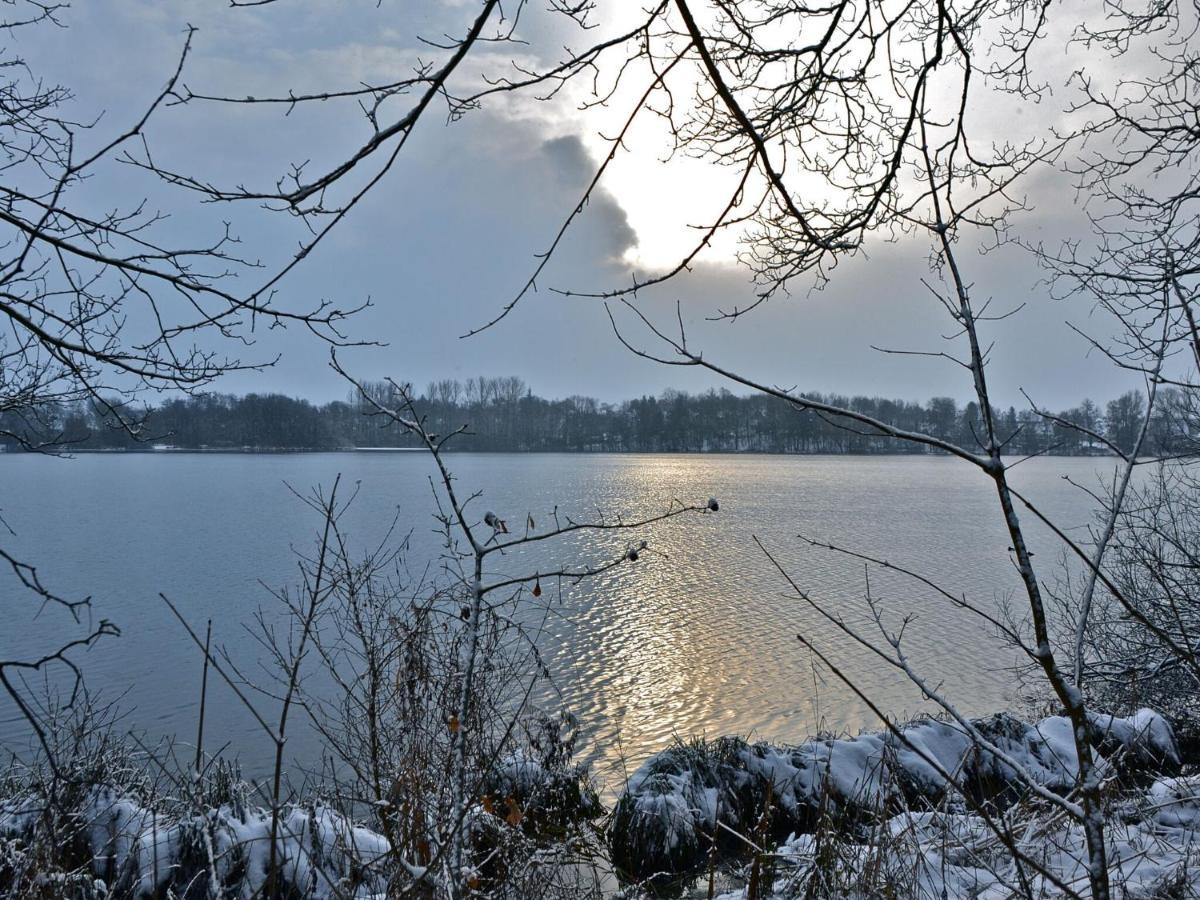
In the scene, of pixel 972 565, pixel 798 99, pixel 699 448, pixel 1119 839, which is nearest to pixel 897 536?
pixel 972 565

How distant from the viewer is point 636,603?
2186 centimetres

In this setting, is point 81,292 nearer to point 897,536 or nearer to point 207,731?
point 207,731

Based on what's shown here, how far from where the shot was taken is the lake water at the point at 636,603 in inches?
533

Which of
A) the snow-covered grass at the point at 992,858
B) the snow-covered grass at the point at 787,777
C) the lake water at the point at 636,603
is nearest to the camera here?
the snow-covered grass at the point at 992,858

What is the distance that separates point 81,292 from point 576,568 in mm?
20238

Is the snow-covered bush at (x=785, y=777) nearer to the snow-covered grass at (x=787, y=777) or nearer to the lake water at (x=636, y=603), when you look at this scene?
the snow-covered grass at (x=787, y=777)

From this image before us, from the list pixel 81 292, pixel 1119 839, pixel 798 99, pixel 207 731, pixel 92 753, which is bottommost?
pixel 207 731

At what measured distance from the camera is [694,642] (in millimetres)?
17812

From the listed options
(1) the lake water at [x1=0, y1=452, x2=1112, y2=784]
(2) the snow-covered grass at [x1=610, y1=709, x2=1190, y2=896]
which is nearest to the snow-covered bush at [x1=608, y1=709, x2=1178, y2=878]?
(2) the snow-covered grass at [x1=610, y1=709, x2=1190, y2=896]

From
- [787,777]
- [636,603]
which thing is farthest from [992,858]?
[636,603]

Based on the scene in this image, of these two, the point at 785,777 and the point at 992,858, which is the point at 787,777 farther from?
the point at 992,858

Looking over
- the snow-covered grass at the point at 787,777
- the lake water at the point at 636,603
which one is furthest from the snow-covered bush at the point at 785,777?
the lake water at the point at 636,603

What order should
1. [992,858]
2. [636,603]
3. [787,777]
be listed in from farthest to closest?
[636,603]
[787,777]
[992,858]

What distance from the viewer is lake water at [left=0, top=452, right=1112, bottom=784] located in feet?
44.4
